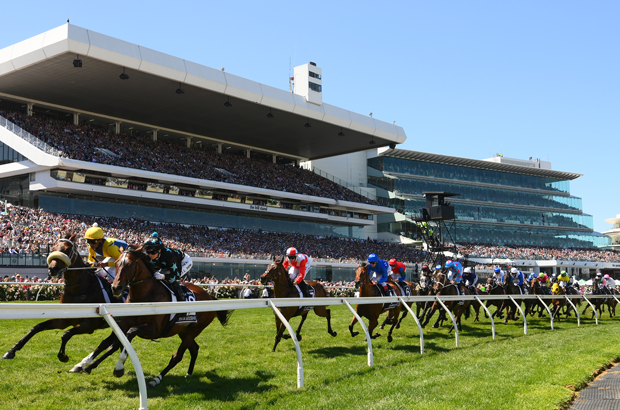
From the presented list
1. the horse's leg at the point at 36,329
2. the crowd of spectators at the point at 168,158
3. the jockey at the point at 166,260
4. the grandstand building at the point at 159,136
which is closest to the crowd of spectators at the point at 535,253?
the crowd of spectators at the point at 168,158

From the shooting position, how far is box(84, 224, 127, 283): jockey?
791cm

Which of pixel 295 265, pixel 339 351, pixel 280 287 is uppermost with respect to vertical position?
pixel 295 265

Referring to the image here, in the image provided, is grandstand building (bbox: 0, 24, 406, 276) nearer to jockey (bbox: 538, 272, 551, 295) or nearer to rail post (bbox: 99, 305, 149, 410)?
jockey (bbox: 538, 272, 551, 295)

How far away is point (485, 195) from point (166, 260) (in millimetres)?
61268

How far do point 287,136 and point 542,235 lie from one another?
37.1 meters

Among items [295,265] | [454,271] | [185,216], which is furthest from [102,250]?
[185,216]

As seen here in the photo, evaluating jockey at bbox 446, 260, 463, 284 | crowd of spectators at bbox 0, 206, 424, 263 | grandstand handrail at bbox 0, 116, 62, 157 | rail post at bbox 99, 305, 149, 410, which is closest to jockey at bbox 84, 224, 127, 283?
rail post at bbox 99, 305, 149, 410

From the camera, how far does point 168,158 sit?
38.1 m

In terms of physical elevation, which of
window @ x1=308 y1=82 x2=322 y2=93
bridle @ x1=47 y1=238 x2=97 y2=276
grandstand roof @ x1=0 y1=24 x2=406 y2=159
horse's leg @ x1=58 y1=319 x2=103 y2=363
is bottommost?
horse's leg @ x1=58 y1=319 x2=103 y2=363

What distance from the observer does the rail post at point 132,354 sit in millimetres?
4846

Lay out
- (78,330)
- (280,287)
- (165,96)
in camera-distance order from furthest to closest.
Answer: (165,96), (280,287), (78,330)

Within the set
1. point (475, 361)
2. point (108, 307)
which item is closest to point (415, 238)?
point (475, 361)

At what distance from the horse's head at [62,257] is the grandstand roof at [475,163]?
53.0m

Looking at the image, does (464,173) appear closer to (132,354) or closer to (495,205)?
(495,205)
